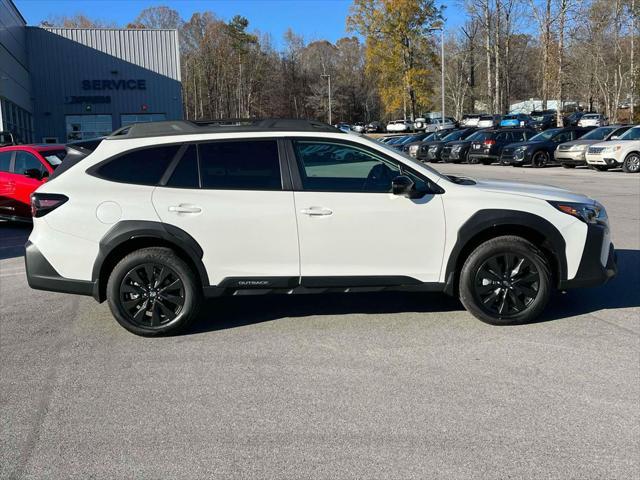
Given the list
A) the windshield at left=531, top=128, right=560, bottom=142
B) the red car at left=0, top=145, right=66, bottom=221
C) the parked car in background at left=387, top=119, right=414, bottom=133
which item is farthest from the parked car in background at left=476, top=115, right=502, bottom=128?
the red car at left=0, top=145, right=66, bottom=221

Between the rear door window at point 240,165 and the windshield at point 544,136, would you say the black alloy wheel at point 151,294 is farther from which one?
the windshield at point 544,136

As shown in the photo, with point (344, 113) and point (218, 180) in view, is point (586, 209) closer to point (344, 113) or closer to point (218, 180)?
point (218, 180)

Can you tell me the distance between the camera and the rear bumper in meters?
5.28

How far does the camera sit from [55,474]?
10.7 feet

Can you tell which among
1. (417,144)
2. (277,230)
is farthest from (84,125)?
(277,230)

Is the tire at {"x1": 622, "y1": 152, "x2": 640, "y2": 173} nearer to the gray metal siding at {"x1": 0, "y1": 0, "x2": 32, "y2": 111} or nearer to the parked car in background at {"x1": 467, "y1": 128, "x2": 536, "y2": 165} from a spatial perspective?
the parked car in background at {"x1": 467, "y1": 128, "x2": 536, "y2": 165}

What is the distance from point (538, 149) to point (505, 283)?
74.9 feet

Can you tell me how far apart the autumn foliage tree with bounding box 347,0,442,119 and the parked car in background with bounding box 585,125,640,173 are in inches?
1632

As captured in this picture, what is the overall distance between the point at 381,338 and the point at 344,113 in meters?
102

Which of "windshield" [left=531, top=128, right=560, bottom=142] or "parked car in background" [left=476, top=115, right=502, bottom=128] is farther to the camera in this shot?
"parked car in background" [left=476, top=115, right=502, bottom=128]

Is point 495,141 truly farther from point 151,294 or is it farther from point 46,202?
point 46,202

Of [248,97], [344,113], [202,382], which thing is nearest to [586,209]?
[202,382]

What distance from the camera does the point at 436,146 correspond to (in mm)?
34281

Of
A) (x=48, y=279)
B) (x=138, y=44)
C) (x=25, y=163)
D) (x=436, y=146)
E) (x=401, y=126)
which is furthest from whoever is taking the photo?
(x=401, y=126)
